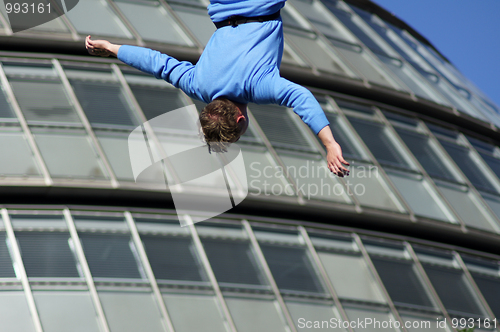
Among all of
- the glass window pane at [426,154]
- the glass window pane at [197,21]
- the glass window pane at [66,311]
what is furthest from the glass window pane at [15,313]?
the glass window pane at [426,154]

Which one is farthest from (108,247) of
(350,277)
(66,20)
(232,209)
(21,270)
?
(66,20)

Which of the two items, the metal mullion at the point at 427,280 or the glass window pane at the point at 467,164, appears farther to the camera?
the glass window pane at the point at 467,164

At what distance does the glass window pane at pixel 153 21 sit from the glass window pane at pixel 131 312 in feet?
22.2

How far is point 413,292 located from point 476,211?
355cm

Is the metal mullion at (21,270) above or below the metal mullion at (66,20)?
below

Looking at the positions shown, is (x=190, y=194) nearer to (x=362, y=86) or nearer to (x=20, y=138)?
(x=20, y=138)

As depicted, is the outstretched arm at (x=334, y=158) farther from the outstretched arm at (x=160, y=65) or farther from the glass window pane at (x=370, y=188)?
the glass window pane at (x=370, y=188)

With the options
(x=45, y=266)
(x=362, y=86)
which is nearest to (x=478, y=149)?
(x=362, y=86)

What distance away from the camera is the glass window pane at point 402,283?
584 inches

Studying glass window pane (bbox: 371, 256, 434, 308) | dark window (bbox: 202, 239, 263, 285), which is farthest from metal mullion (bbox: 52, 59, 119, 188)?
glass window pane (bbox: 371, 256, 434, 308)

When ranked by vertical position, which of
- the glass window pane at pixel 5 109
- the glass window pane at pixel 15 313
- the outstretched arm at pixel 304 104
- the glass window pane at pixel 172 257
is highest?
the glass window pane at pixel 5 109

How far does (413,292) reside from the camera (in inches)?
593

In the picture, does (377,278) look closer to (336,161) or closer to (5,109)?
(5,109)

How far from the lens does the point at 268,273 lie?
1384 centimetres
